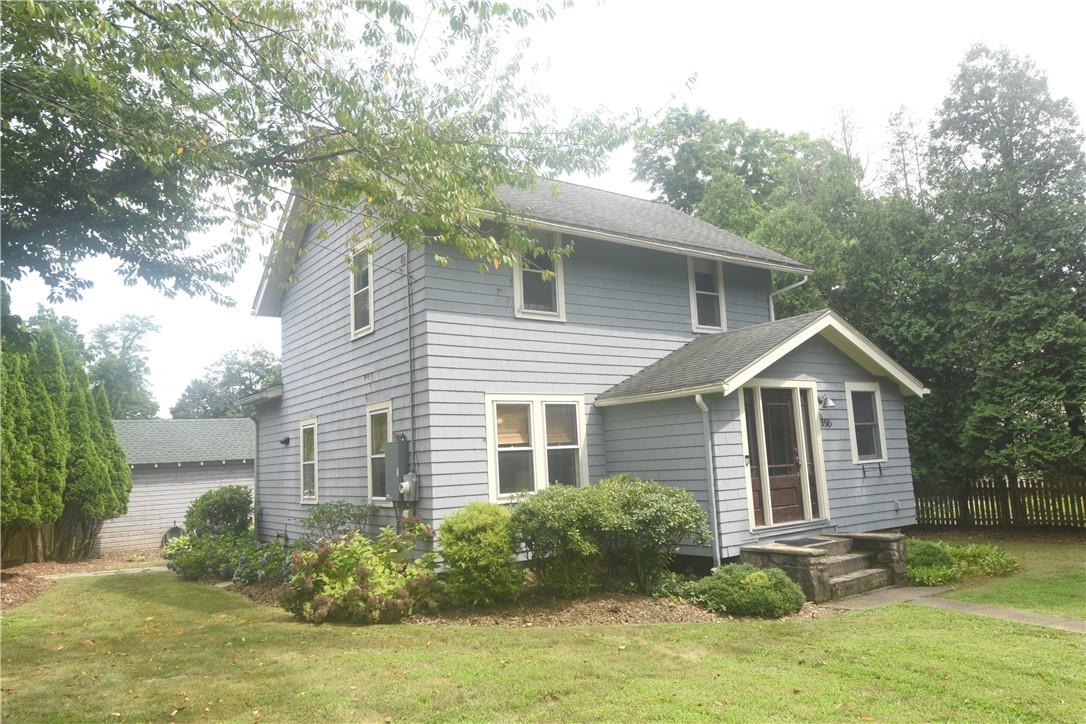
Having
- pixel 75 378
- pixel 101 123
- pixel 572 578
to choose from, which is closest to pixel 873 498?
pixel 572 578

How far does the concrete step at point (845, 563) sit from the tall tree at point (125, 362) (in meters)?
51.5

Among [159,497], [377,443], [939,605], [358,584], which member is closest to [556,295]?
[377,443]

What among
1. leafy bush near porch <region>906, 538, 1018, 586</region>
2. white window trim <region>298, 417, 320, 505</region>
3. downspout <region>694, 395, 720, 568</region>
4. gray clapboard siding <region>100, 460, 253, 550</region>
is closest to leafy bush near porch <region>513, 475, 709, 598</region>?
downspout <region>694, 395, 720, 568</region>

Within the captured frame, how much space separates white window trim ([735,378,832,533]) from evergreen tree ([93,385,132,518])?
51.3 ft

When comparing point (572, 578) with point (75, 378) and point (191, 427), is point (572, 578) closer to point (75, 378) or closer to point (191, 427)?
point (75, 378)

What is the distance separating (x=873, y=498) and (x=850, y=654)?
646 cm

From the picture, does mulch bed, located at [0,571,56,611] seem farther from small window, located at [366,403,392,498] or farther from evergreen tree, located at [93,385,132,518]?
small window, located at [366,403,392,498]

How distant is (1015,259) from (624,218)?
8803mm

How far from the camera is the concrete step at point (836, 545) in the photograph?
970 centimetres

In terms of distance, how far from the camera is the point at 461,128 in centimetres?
872

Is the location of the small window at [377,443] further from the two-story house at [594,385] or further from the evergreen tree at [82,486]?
the evergreen tree at [82,486]

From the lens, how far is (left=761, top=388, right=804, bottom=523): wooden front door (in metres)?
10.8

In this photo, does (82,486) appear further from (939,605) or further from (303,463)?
(939,605)

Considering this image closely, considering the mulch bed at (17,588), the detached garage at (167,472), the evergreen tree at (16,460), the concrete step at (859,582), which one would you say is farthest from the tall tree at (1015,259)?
the evergreen tree at (16,460)
